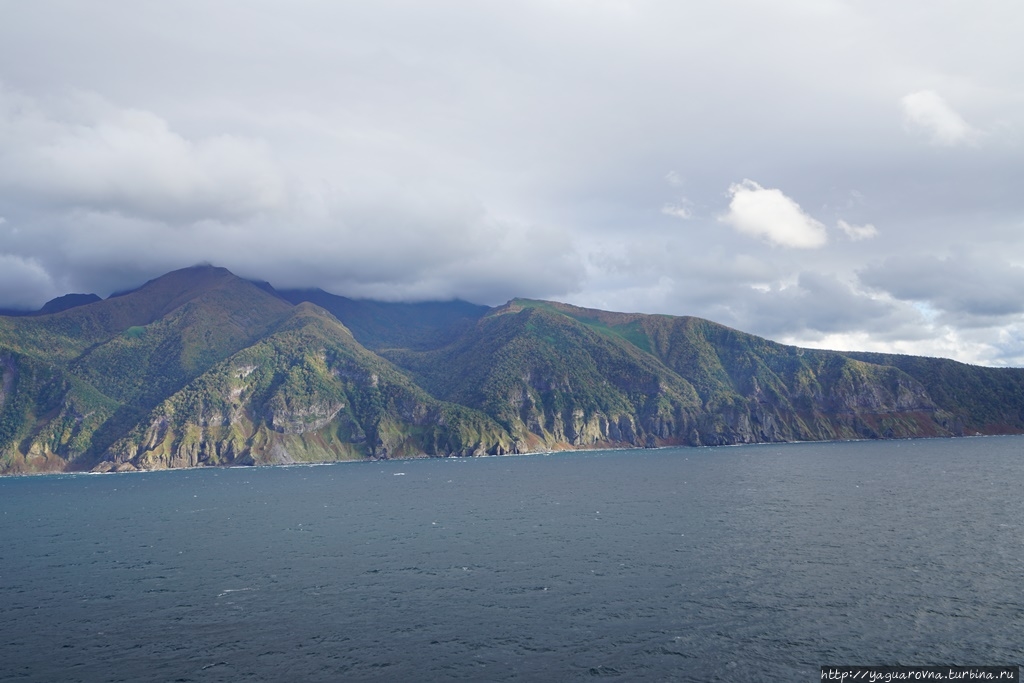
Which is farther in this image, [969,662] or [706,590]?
[706,590]

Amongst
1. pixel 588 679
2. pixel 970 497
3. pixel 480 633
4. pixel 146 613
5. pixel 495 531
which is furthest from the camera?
pixel 970 497

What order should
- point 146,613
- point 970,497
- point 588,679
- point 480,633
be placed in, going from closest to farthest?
point 588,679
point 480,633
point 146,613
point 970,497

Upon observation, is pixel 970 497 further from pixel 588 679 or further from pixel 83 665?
pixel 83 665

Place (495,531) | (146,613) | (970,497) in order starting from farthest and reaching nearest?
(970,497), (495,531), (146,613)

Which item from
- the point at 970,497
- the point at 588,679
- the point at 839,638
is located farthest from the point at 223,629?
the point at 970,497

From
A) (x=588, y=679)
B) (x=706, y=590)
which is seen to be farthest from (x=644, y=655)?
(x=706, y=590)

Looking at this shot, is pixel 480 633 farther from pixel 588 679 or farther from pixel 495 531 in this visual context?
pixel 495 531
